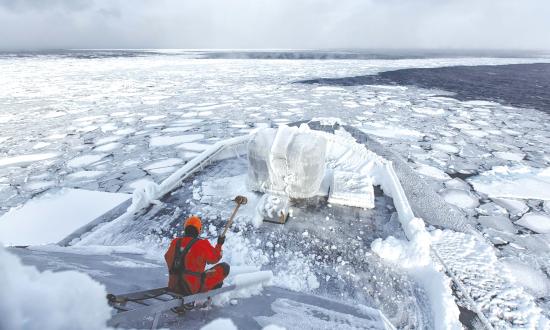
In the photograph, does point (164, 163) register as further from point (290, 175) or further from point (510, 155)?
point (510, 155)

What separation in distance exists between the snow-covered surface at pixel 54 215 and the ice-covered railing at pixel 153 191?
415mm

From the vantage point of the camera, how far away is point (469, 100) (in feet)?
35.4

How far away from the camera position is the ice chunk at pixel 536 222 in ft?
10.4

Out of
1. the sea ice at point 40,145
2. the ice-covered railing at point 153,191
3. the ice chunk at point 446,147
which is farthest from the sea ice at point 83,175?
the ice chunk at point 446,147

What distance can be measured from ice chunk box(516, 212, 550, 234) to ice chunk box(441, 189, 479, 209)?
484 millimetres

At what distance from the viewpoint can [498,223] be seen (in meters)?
3.31

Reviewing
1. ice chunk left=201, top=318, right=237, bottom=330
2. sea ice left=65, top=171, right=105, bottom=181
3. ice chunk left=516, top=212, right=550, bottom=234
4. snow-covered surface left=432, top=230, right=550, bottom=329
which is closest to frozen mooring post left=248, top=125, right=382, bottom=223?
snow-covered surface left=432, top=230, right=550, bottom=329

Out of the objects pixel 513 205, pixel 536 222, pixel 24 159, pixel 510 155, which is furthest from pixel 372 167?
pixel 24 159

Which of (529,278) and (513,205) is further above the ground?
(513,205)

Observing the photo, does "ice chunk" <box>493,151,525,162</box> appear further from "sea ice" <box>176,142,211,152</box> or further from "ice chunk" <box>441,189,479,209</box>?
"sea ice" <box>176,142,211,152</box>

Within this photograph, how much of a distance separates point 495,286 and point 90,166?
545cm

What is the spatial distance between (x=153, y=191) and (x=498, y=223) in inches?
154

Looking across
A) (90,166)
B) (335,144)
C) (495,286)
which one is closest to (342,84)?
(335,144)

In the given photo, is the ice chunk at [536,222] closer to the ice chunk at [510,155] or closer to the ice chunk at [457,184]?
the ice chunk at [457,184]
